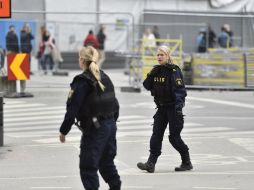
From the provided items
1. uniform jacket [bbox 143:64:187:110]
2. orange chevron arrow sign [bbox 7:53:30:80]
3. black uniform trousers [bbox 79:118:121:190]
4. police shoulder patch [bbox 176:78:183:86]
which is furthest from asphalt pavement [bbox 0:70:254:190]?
black uniform trousers [bbox 79:118:121:190]

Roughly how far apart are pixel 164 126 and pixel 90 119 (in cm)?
298

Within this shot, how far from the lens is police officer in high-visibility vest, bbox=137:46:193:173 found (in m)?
11.2

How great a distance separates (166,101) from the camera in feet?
36.9

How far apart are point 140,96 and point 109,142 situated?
14.9 meters

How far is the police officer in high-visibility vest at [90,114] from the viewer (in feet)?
27.8

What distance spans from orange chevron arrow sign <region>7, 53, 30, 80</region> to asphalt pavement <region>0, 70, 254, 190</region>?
678 mm

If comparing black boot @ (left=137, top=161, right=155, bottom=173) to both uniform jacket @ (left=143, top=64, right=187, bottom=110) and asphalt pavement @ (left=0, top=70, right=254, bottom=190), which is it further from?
uniform jacket @ (left=143, top=64, right=187, bottom=110)

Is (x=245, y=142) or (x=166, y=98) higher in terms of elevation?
(x=166, y=98)

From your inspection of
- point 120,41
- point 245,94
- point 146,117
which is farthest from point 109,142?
point 120,41

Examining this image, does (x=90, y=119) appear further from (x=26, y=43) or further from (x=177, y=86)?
(x=26, y=43)

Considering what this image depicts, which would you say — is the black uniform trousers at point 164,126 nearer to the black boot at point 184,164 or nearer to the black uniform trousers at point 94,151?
the black boot at point 184,164

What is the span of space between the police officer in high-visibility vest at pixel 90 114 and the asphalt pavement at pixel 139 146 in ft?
5.61

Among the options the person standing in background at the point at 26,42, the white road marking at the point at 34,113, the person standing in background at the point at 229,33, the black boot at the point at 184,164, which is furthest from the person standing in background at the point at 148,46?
the black boot at the point at 184,164

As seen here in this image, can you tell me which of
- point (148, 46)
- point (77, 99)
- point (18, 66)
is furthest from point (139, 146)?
point (148, 46)
